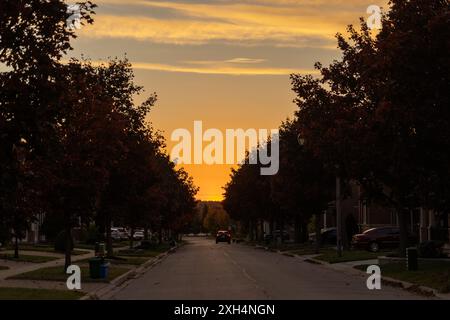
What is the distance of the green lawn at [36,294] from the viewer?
1889 cm

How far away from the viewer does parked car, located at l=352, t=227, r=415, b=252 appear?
1956 inches

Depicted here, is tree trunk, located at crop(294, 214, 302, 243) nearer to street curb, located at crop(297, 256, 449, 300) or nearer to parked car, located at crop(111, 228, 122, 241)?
parked car, located at crop(111, 228, 122, 241)

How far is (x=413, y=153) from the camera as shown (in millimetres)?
25312

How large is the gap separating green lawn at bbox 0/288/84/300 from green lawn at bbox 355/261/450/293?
9.48m

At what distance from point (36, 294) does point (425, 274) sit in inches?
499

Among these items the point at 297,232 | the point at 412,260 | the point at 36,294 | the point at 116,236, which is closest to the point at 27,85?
the point at 36,294

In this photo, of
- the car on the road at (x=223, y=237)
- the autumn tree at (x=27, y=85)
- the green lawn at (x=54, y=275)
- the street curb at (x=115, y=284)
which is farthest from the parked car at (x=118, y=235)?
the autumn tree at (x=27, y=85)

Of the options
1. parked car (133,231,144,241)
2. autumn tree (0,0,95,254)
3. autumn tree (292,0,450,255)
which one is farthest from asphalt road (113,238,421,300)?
parked car (133,231,144,241)

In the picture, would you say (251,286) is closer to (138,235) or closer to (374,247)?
(374,247)

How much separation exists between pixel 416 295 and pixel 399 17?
9.17 meters

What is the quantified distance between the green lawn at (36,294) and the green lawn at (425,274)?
9.48 meters

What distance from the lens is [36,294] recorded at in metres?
19.9
